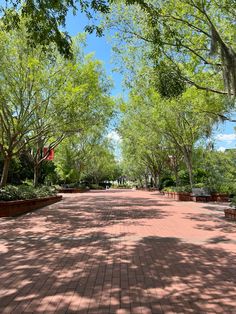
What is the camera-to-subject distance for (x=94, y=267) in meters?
6.55

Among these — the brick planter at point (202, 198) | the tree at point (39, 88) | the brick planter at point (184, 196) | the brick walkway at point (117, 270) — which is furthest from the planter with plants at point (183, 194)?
the brick walkway at point (117, 270)

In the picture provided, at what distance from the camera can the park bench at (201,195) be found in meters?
24.8

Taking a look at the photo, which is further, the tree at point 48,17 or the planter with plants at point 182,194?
the planter with plants at point 182,194

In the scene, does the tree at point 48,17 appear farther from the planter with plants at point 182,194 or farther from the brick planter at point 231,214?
the planter with plants at point 182,194

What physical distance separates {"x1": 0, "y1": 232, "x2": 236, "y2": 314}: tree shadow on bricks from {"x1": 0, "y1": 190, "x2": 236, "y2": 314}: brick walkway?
0.04 ft

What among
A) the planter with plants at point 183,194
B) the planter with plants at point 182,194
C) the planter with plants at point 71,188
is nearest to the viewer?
the planter with plants at point 183,194

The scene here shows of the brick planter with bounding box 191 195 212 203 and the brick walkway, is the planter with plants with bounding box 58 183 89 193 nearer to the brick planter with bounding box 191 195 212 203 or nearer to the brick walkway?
the brick planter with bounding box 191 195 212 203

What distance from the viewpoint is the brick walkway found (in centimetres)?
468

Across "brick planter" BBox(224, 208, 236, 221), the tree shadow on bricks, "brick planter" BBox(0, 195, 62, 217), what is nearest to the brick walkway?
the tree shadow on bricks

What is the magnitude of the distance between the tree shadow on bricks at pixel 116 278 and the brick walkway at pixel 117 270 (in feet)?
0.04

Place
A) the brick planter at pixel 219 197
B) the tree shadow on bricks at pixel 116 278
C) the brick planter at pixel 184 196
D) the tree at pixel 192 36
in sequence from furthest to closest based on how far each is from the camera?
1. the brick planter at pixel 184 196
2. the brick planter at pixel 219 197
3. the tree at pixel 192 36
4. the tree shadow on bricks at pixel 116 278

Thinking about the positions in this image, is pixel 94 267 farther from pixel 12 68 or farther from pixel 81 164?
pixel 81 164

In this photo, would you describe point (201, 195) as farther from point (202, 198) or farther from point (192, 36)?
point (192, 36)

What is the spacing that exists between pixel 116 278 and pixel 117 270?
1.63 ft
